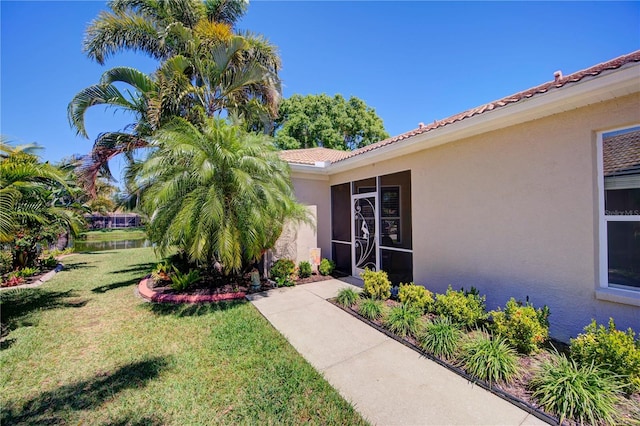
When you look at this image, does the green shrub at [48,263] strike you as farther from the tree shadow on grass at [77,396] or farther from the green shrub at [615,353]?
the green shrub at [615,353]

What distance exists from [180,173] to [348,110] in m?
25.1

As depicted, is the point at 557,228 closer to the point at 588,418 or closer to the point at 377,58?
the point at 588,418

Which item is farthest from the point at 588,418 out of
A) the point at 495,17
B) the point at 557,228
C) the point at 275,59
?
the point at 275,59

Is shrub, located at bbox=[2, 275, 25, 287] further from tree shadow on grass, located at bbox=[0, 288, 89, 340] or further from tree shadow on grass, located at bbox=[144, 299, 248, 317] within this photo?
tree shadow on grass, located at bbox=[144, 299, 248, 317]

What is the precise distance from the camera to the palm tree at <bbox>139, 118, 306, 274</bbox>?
6.68 meters

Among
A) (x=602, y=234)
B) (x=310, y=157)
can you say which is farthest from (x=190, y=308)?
(x=602, y=234)

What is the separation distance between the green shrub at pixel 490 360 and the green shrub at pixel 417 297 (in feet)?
4.82

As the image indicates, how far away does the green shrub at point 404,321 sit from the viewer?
529cm

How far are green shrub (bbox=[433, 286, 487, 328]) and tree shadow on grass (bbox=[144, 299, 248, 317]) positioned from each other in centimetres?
539

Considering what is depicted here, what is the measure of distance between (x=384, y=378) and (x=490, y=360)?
1649 mm

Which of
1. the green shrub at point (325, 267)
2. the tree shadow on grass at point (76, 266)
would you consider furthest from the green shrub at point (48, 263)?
the green shrub at point (325, 267)

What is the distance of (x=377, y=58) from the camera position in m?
13.0

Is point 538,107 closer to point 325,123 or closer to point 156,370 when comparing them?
point 156,370

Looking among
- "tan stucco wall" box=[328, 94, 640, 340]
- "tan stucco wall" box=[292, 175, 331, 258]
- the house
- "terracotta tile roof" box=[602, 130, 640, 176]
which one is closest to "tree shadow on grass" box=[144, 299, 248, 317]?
"tan stucco wall" box=[292, 175, 331, 258]
